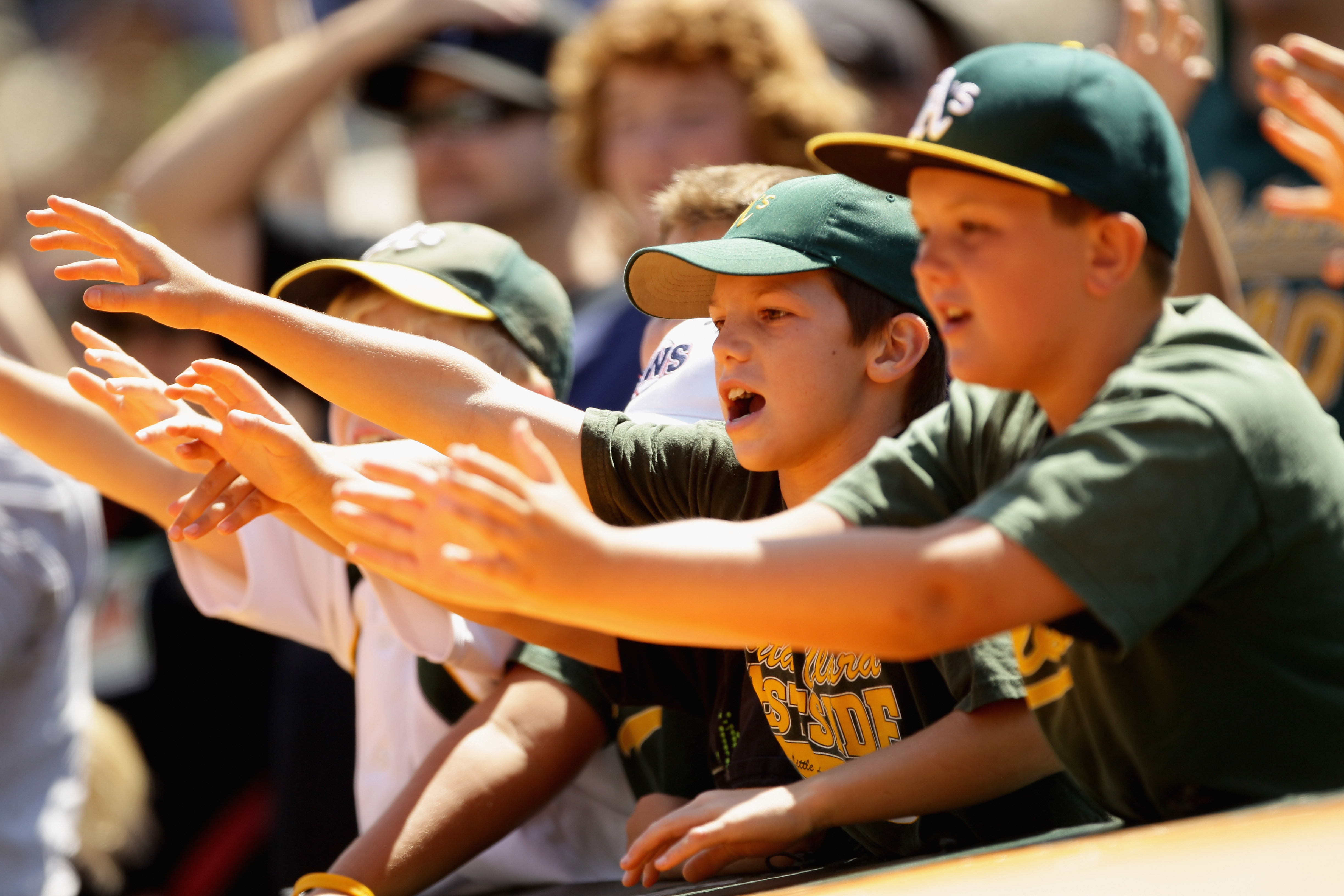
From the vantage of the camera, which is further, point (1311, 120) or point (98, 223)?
point (1311, 120)

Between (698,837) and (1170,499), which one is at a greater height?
(1170,499)

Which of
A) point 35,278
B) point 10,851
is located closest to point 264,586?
point 10,851

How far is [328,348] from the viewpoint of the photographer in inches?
68.3

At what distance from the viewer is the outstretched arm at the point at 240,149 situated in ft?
12.4

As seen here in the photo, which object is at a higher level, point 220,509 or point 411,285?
point 411,285

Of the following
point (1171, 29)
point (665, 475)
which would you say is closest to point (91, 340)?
point (665, 475)

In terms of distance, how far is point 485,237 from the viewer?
232 centimetres

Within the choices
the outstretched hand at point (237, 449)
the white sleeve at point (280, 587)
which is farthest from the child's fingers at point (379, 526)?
the white sleeve at point (280, 587)

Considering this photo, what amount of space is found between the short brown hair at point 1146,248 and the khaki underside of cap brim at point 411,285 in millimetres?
1034

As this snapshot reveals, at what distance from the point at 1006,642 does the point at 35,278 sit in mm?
4692

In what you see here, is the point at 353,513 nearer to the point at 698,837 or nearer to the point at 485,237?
the point at 698,837

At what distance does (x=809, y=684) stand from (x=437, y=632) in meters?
0.61

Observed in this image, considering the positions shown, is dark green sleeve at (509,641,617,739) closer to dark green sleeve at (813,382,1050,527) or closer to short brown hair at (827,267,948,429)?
short brown hair at (827,267,948,429)

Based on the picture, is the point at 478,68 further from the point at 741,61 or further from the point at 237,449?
the point at 237,449
